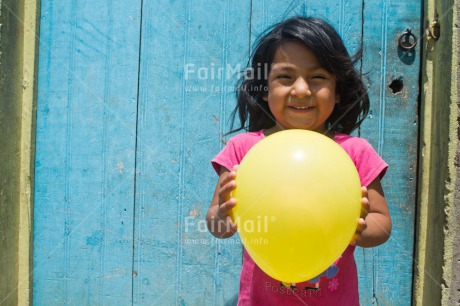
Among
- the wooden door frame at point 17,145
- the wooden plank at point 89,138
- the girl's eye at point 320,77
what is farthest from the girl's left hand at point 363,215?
the wooden door frame at point 17,145

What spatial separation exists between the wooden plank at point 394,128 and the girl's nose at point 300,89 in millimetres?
762

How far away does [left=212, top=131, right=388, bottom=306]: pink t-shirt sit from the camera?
1.63 metres

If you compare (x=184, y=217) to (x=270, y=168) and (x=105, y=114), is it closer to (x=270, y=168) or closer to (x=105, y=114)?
(x=105, y=114)

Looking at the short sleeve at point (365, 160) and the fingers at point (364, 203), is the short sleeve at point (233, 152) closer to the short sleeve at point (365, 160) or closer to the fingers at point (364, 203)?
the short sleeve at point (365, 160)

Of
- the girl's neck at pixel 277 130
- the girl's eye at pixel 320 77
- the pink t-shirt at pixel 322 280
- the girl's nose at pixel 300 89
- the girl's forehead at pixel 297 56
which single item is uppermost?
the girl's forehead at pixel 297 56

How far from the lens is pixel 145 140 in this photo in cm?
238

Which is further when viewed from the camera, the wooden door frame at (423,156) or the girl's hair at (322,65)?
the wooden door frame at (423,156)

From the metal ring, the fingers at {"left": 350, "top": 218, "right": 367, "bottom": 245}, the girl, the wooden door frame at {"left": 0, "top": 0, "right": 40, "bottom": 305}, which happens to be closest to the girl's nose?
the girl

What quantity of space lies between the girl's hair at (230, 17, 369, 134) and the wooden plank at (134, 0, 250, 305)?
0.35 metres

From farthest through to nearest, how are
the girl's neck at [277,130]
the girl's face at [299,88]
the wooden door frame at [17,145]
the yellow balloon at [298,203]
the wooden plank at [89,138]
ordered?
the wooden plank at [89,138] → the wooden door frame at [17,145] → the girl's neck at [277,130] → the girl's face at [299,88] → the yellow balloon at [298,203]

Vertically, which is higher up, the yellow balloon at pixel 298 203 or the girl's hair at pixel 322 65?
the girl's hair at pixel 322 65

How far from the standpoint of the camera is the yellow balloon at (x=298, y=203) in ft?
4.20

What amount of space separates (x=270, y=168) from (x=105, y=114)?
1.27 m

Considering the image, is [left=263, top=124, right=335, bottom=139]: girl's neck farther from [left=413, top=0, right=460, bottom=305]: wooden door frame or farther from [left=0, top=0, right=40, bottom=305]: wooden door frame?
[left=0, top=0, right=40, bottom=305]: wooden door frame
